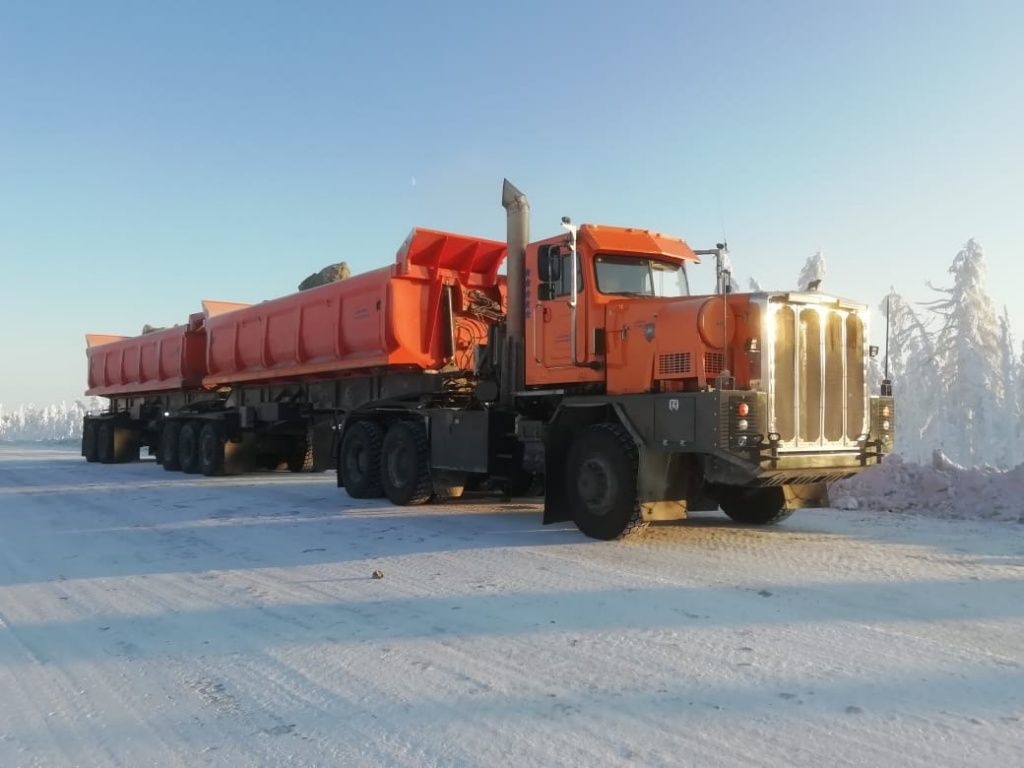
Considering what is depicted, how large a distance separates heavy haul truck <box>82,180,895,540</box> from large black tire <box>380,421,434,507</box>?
0.03 metres

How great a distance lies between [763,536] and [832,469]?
103cm

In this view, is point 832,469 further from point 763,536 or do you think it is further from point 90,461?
point 90,461

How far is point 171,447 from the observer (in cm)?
1869

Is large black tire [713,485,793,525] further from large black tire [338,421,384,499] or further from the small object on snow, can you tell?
large black tire [338,421,384,499]

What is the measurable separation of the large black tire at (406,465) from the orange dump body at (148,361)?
29.2 feet

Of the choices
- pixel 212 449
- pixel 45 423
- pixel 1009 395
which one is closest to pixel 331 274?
pixel 212 449

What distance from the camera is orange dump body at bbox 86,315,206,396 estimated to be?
734 inches

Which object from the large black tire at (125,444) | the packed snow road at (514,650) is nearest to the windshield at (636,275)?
the packed snow road at (514,650)

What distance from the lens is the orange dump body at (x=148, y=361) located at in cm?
1864

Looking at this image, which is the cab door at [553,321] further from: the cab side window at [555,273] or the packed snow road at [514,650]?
the packed snow road at [514,650]

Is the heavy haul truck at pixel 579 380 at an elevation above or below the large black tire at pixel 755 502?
above

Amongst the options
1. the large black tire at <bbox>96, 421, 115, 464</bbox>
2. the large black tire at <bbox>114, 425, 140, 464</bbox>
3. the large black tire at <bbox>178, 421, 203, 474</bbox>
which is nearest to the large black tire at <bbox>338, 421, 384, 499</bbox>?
the large black tire at <bbox>178, 421, 203, 474</bbox>

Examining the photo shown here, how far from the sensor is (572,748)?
10.5 ft

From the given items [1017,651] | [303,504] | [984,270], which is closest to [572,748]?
[1017,651]
